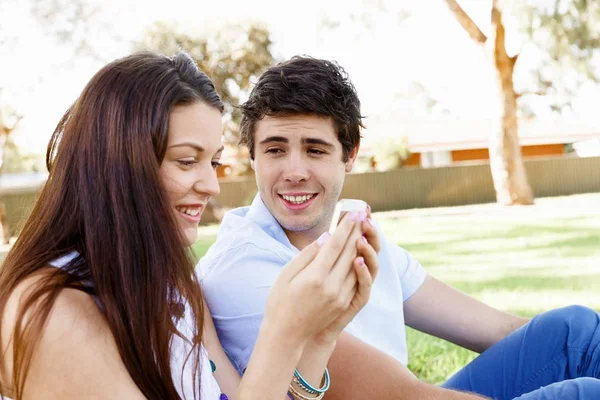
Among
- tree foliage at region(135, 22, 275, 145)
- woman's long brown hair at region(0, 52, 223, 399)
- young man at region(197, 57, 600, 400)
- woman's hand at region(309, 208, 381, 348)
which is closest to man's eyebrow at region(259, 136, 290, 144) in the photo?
young man at region(197, 57, 600, 400)

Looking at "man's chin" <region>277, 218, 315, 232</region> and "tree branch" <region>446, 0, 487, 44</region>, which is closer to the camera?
"man's chin" <region>277, 218, 315, 232</region>

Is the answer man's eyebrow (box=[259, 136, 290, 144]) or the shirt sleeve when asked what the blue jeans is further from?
man's eyebrow (box=[259, 136, 290, 144])

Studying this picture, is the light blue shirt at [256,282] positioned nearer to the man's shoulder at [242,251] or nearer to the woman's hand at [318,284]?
the man's shoulder at [242,251]

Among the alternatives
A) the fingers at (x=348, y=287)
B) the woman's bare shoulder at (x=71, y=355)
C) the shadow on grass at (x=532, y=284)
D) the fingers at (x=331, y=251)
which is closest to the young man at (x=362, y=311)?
the fingers at (x=348, y=287)

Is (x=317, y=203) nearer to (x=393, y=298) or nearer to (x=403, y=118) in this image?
(x=393, y=298)

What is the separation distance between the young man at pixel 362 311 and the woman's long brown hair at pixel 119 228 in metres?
0.49

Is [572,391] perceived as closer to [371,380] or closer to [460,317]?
[371,380]

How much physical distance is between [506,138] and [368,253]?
66.3ft

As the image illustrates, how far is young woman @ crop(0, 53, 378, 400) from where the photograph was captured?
4.91ft

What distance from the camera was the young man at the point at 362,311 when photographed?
7.08 feet

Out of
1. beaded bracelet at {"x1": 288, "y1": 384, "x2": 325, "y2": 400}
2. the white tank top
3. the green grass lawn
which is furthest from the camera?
the green grass lawn

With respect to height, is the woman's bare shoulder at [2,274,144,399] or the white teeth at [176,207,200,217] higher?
the white teeth at [176,207,200,217]

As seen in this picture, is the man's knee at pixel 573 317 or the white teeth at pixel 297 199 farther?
the white teeth at pixel 297 199

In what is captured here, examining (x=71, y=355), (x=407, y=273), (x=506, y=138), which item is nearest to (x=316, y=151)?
(x=407, y=273)
